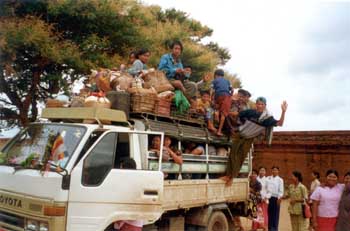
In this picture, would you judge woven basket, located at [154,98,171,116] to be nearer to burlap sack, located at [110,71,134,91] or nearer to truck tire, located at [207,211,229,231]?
burlap sack, located at [110,71,134,91]

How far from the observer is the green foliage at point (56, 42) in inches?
366

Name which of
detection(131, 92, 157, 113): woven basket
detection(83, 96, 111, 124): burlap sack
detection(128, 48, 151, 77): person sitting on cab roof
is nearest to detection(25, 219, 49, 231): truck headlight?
detection(83, 96, 111, 124): burlap sack

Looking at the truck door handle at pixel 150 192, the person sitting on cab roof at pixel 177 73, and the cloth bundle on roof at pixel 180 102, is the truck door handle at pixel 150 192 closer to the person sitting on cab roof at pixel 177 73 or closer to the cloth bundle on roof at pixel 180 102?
the cloth bundle on roof at pixel 180 102

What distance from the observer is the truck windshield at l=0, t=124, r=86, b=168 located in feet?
14.0

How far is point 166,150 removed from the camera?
5.12m

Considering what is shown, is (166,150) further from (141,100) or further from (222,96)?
(222,96)

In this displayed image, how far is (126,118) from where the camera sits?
4973mm

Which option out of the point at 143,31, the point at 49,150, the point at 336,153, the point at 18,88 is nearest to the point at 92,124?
the point at 49,150

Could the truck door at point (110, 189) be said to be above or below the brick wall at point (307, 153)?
below

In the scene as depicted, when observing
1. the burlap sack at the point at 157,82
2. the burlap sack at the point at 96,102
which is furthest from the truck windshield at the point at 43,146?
the burlap sack at the point at 157,82

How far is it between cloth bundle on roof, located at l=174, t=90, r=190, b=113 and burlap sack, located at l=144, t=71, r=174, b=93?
0.15m

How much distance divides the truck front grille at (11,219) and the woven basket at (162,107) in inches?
81.2

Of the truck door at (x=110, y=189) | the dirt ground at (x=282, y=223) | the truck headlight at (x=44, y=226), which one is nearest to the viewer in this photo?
the truck headlight at (x=44, y=226)

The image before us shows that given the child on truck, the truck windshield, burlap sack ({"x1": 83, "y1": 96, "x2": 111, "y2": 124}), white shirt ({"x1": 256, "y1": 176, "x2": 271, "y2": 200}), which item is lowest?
white shirt ({"x1": 256, "y1": 176, "x2": 271, "y2": 200})
